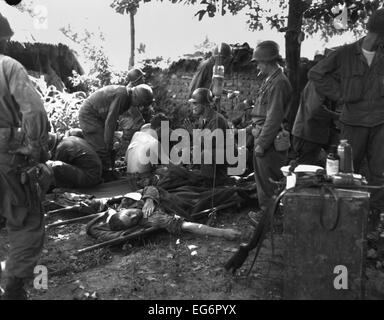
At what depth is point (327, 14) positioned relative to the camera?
669 cm

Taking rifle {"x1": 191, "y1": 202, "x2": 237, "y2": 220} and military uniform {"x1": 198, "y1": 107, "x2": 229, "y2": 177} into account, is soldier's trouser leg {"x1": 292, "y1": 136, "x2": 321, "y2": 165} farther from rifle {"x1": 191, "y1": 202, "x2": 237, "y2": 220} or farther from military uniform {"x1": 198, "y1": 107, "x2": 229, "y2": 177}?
rifle {"x1": 191, "y1": 202, "x2": 237, "y2": 220}

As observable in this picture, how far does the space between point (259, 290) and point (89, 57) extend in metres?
10.6

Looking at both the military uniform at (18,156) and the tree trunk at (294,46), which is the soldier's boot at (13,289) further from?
the tree trunk at (294,46)

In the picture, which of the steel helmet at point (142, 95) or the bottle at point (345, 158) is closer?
the bottle at point (345, 158)

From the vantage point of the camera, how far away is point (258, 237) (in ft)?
13.4

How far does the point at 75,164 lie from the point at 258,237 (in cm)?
409

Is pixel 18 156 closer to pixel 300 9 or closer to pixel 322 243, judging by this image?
pixel 322 243

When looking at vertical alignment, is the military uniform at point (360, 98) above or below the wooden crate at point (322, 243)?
above

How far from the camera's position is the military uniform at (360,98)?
486 centimetres

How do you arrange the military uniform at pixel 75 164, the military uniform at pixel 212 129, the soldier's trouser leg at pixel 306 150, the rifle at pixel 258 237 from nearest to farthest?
the rifle at pixel 258 237
the soldier's trouser leg at pixel 306 150
the military uniform at pixel 212 129
the military uniform at pixel 75 164

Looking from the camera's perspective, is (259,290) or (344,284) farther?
(259,290)

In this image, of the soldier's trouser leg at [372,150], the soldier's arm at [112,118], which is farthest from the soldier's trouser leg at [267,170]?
the soldier's arm at [112,118]

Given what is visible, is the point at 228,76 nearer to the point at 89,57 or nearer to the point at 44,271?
the point at 89,57

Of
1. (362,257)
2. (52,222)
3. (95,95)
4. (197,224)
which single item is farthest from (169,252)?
(95,95)
